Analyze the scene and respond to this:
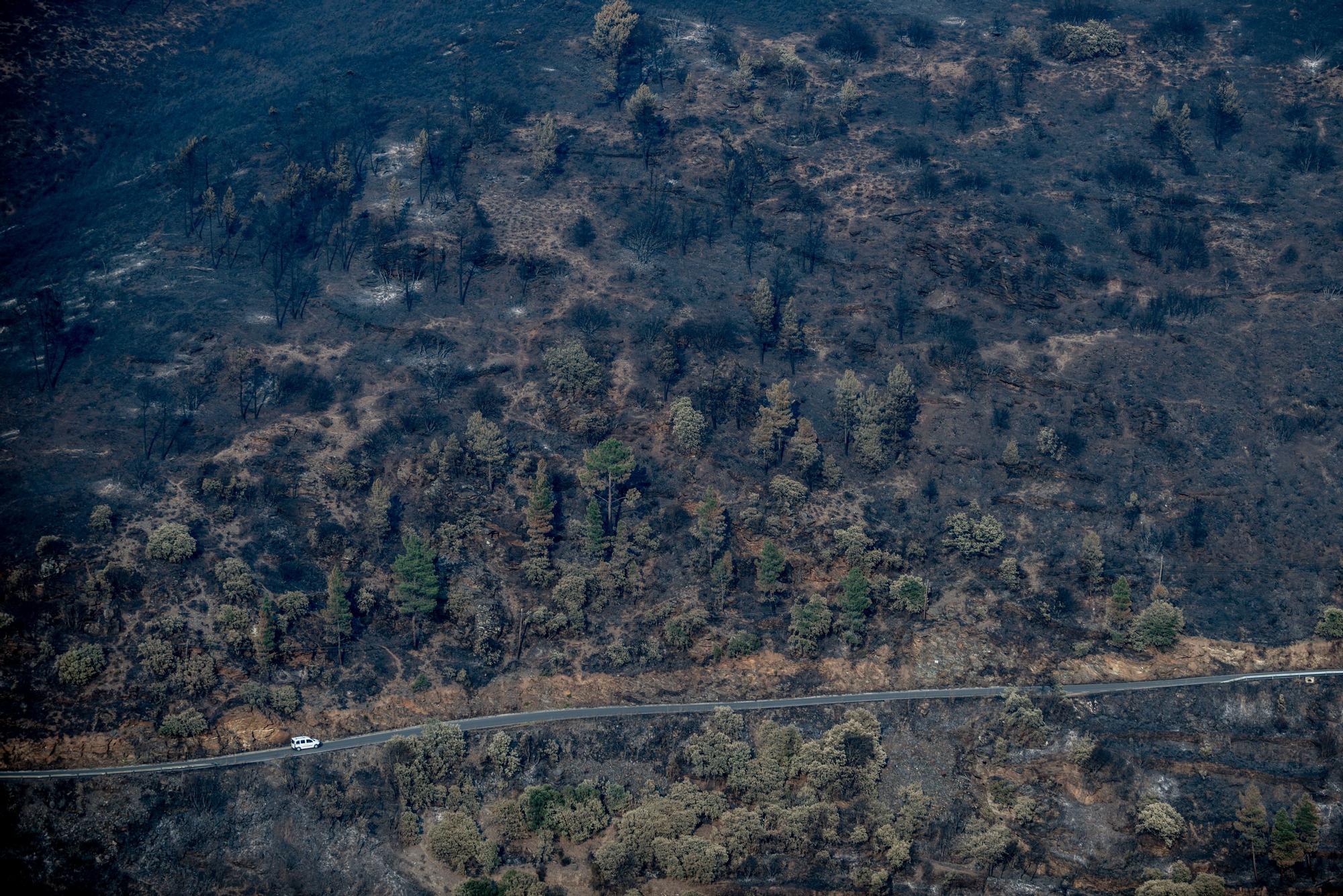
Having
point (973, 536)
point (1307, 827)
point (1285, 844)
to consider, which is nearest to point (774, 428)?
point (973, 536)

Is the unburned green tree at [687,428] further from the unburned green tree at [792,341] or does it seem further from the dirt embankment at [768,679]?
the dirt embankment at [768,679]

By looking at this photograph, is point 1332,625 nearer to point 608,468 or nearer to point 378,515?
point 608,468

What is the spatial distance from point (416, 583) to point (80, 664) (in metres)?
29.5

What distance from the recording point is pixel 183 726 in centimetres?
11131

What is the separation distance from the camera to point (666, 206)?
168125 mm

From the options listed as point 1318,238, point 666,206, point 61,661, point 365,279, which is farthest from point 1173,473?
point 61,661

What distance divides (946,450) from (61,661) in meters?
89.0

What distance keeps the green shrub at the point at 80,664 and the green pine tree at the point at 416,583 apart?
86.8 feet

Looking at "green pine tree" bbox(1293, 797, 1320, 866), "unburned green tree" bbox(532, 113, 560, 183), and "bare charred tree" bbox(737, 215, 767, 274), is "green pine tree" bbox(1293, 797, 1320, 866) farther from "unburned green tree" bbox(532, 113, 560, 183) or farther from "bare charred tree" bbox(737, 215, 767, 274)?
"unburned green tree" bbox(532, 113, 560, 183)

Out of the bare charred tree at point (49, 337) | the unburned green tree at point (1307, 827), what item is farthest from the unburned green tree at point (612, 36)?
the unburned green tree at point (1307, 827)

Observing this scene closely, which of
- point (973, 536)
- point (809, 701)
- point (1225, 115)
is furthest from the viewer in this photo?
point (1225, 115)

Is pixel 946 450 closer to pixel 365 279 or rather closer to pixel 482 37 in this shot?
pixel 365 279

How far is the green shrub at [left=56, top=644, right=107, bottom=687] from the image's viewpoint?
112 metres

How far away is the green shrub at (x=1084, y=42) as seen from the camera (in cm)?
18738
